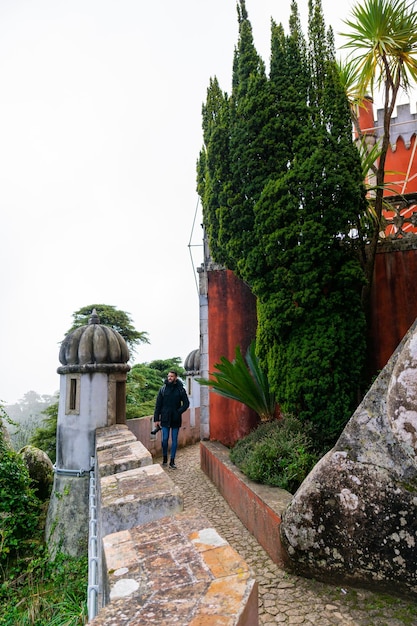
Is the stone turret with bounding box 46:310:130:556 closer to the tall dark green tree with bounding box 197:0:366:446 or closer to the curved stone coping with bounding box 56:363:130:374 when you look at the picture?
the curved stone coping with bounding box 56:363:130:374

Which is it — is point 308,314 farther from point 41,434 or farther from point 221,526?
point 41,434

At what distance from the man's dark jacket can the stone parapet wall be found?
449 cm

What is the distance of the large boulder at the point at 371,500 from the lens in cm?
262

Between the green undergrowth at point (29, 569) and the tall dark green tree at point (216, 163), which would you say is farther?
the tall dark green tree at point (216, 163)

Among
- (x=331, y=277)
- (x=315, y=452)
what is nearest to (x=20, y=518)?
(x=315, y=452)

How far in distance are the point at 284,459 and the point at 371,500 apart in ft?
5.72

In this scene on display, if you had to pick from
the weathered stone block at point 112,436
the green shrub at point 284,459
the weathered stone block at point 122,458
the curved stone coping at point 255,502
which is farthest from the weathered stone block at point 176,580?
the weathered stone block at point 112,436

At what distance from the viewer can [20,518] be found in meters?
7.33

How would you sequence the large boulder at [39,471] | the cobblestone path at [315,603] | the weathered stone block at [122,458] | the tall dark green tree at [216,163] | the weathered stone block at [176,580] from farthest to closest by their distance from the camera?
the large boulder at [39,471] → the tall dark green tree at [216,163] → the weathered stone block at [122,458] → the cobblestone path at [315,603] → the weathered stone block at [176,580]

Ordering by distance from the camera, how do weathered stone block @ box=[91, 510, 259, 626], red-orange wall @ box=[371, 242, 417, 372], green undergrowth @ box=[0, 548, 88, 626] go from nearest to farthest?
1. weathered stone block @ box=[91, 510, 259, 626]
2. green undergrowth @ box=[0, 548, 88, 626]
3. red-orange wall @ box=[371, 242, 417, 372]

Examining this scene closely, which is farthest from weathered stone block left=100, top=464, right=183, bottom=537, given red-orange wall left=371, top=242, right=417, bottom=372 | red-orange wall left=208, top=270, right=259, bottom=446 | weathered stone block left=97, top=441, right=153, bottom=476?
red-orange wall left=371, top=242, right=417, bottom=372

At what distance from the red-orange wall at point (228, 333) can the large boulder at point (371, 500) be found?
4061mm

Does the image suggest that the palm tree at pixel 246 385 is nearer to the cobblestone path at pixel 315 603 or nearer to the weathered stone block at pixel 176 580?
the cobblestone path at pixel 315 603

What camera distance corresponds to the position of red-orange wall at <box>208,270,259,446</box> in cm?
718
